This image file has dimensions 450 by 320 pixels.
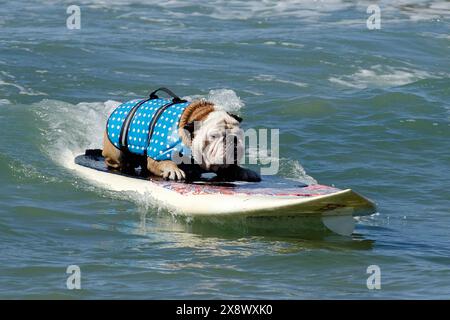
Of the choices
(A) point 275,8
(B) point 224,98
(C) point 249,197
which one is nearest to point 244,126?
(B) point 224,98

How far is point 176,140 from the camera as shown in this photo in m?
10.8

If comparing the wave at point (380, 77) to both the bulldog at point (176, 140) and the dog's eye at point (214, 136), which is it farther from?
the dog's eye at point (214, 136)

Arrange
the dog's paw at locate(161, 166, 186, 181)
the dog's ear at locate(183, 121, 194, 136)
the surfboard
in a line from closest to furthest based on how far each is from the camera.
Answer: the surfboard, the dog's ear at locate(183, 121, 194, 136), the dog's paw at locate(161, 166, 186, 181)

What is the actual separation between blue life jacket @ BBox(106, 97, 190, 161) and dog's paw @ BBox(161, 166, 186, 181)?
4.1 inches

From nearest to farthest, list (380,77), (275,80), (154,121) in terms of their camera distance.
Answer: (154,121), (275,80), (380,77)

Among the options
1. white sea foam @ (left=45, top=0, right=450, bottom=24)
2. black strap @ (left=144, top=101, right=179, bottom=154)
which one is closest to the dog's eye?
black strap @ (left=144, top=101, right=179, bottom=154)

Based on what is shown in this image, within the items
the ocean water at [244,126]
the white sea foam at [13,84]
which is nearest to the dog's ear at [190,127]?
the ocean water at [244,126]

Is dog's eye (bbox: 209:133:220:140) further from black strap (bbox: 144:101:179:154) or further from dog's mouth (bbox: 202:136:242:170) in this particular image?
black strap (bbox: 144:101:179:154)

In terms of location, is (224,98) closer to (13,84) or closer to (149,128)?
(13,84)

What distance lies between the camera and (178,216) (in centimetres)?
1073

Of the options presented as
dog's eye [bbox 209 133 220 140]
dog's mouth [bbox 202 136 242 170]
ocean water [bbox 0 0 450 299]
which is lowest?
ocean water [bbox 0 0 450 299]

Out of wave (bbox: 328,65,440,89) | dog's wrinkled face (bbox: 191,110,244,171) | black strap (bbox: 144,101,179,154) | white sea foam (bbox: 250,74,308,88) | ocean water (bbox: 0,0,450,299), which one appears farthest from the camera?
wave (bbox: 328,65,440,89)

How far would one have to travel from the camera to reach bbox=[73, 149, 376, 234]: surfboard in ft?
32.5

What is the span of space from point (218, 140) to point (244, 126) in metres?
4.88
